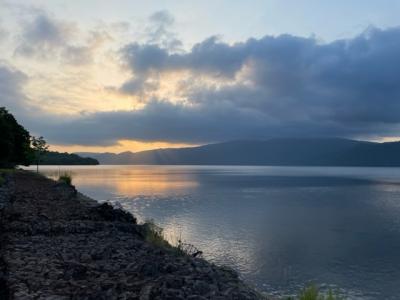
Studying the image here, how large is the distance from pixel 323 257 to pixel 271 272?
5.97 meters

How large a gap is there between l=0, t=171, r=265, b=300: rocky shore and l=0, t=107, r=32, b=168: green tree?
7128 centimetres

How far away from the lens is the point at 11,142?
9088 centimetres

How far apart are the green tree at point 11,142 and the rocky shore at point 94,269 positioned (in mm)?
71277

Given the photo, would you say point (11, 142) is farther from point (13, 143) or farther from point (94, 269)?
point (94, 269)

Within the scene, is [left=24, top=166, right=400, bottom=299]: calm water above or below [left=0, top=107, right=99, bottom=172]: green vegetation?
below

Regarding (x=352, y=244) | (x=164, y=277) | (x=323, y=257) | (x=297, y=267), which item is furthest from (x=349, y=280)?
(x=164, y=277)

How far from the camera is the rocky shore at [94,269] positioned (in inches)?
453

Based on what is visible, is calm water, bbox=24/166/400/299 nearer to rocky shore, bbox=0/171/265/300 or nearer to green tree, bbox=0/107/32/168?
rocky shore, bbox=0/171/265/300

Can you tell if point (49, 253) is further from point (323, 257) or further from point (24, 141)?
point (24, 141)

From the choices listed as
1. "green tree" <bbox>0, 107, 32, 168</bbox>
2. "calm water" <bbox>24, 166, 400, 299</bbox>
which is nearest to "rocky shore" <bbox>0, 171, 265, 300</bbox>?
"calm water" <bbox>24, 166, 400, 299</bbox>

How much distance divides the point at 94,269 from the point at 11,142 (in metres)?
85.9

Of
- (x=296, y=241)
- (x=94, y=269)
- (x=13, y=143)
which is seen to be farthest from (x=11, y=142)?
(x=94, y=269)

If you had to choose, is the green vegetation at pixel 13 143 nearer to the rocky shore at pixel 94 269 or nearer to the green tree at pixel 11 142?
the green tree at pixel 11 142

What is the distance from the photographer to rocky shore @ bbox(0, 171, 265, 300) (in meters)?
11.5
